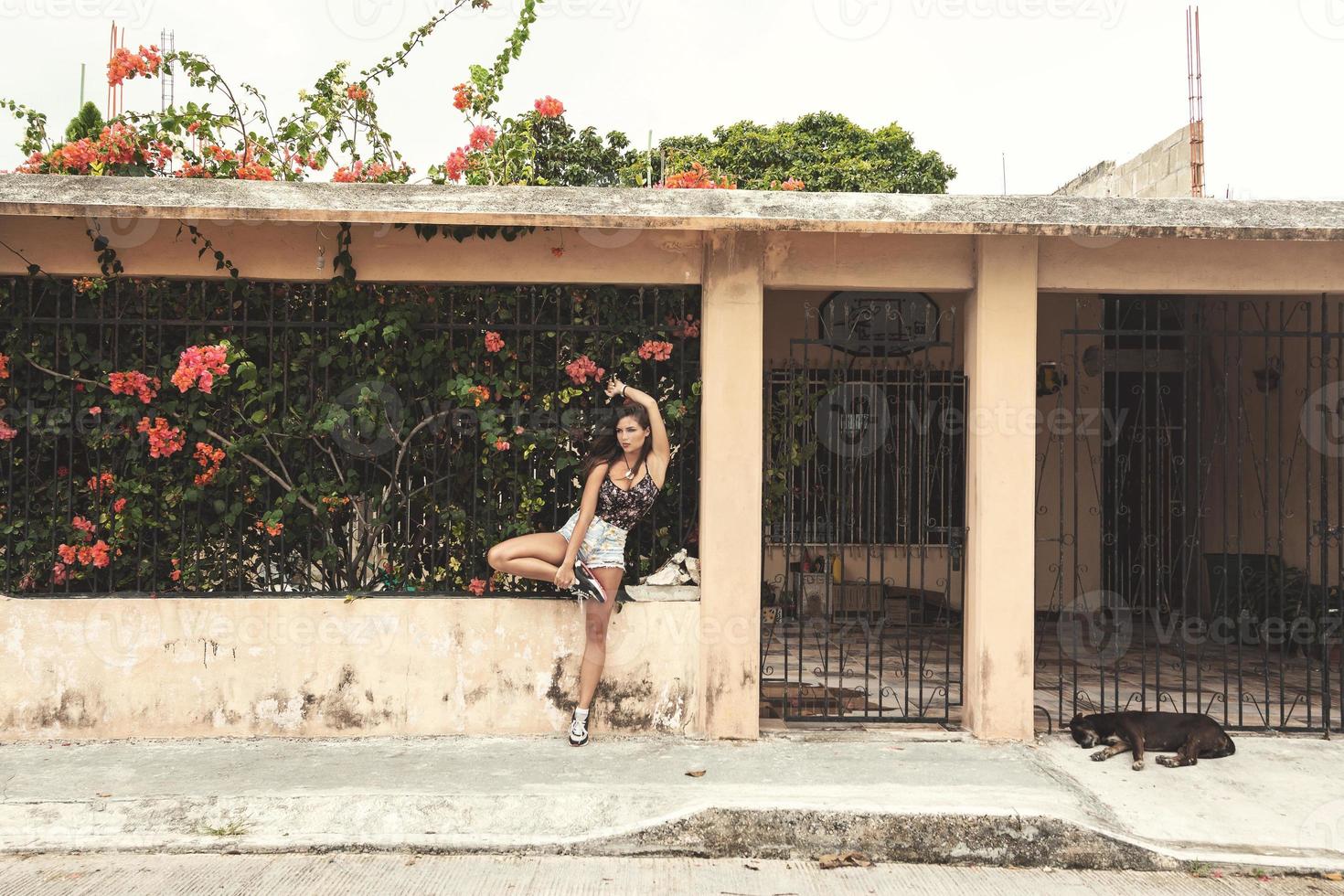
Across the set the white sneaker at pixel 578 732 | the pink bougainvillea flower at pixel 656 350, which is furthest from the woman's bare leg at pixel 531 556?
the pink bougainvillea flower at pixel 656 350

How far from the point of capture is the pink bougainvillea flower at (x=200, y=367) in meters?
5.29

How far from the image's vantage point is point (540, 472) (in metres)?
5.64

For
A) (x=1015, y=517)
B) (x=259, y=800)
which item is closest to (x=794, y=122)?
(x=1015, y=517)

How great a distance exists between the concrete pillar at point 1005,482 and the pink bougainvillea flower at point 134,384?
4516mm

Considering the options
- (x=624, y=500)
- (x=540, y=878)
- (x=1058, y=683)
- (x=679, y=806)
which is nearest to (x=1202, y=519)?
(x=1058, y=683)

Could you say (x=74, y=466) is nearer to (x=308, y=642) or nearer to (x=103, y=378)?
(x=103, y=378)

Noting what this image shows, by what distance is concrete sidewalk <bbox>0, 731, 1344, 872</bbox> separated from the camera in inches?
166

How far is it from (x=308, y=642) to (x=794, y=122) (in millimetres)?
19700

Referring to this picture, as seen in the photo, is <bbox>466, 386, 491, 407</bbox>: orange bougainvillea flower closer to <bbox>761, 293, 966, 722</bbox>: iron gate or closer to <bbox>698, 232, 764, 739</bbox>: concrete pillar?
<bbox>698, 232, 764, 739</bbox>: concrete pillar

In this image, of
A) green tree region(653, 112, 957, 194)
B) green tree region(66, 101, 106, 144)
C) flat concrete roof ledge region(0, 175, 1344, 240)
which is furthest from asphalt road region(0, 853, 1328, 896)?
green tree region(653, 112, 957, 194)

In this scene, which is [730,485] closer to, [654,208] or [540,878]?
[654,208]

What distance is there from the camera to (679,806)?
172 inches

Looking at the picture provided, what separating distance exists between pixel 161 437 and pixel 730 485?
10.1 feet

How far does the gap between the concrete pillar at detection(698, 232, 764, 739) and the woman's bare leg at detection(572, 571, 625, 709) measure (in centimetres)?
54
